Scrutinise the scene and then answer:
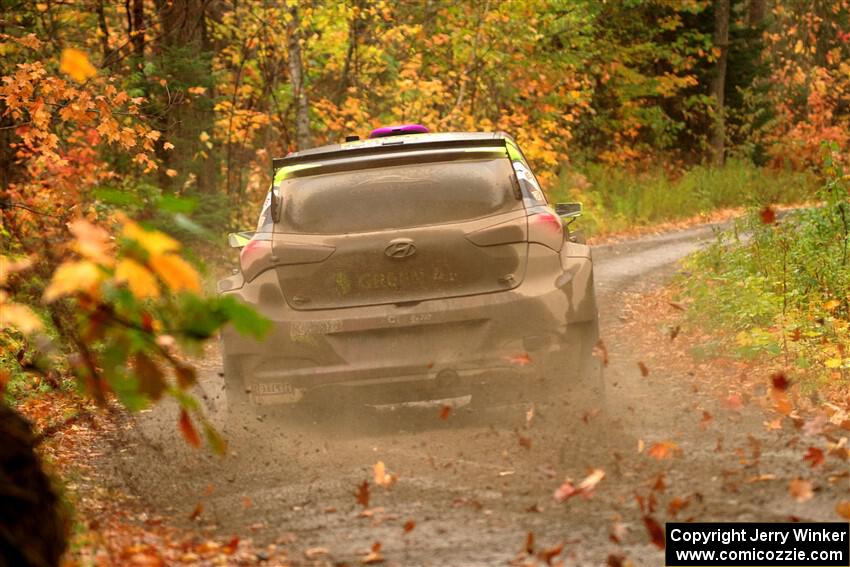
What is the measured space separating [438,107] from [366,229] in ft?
57.5

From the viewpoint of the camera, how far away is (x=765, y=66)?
34.1m

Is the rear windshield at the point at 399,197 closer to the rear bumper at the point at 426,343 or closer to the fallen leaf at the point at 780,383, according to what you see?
the rear bumper at the point at 426,343

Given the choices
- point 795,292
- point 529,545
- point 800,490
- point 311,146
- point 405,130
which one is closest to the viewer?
point 529,545

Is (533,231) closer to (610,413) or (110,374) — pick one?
(610,413)

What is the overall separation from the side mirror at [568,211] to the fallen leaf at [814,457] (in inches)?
102

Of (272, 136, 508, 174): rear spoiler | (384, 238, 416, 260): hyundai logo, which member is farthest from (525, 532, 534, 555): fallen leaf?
(272, 136, 508, 174): rear spoiler

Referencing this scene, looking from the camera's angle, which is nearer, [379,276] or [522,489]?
[522,489]

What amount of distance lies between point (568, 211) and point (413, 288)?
1.75 m

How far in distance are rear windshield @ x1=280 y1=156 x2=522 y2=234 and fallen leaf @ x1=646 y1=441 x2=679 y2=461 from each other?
1721mm

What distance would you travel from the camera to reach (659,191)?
87.4ft

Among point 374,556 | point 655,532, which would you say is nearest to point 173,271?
point 374,556

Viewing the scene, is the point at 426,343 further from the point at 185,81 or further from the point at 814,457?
the point at 185,81

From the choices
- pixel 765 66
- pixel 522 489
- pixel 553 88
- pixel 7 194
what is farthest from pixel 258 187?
pixel 765 66

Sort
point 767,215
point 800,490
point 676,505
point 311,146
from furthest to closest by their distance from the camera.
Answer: point 311,146 < point 767,215 < point 800,490 < point 676,505
